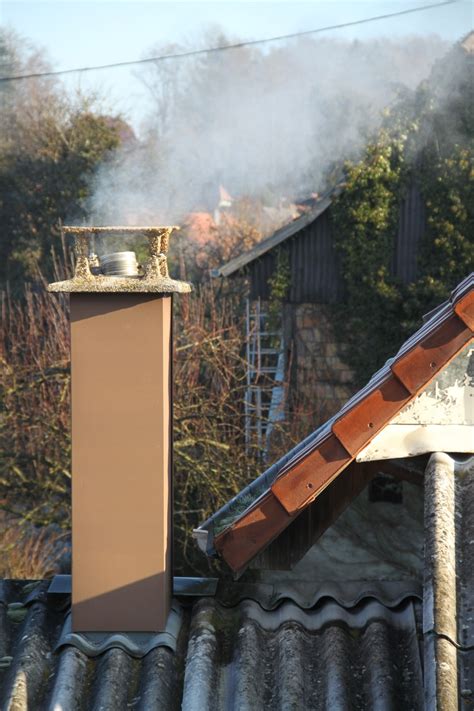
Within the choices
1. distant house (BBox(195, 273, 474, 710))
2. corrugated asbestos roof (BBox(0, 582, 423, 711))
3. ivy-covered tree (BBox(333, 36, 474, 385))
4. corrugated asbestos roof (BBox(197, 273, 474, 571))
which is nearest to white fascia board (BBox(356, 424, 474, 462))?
distant house (BBox(195, 273, 474, 710))

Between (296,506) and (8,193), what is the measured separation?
18486mm

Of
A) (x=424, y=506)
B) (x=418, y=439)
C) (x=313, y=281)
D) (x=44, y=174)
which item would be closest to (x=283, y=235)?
(x=313, y=281)

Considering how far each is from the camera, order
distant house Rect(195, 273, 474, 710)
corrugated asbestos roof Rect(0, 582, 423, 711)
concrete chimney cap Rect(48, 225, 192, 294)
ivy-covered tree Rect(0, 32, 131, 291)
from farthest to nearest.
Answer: ivy-covered tree Rect(0, 32, 131, 291)
concrete chimney cap Rect(48, 225, 192, 294)
corrugated asbestos roof Rect(0, 582, 423, 711)
distant house Rect(195, 273, 474, 710)

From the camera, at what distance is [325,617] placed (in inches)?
150

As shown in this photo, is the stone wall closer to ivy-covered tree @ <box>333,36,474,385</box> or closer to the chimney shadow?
ivy-covered tree @ <box>333,36,474,385</box>

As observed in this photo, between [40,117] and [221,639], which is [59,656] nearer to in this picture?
[221,639]

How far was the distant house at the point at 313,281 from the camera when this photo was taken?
14117 mm

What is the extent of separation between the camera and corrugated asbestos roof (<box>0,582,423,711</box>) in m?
3.27

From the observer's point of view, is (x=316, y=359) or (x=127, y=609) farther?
(x=316, y=359)

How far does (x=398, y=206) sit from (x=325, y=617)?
35.9 ft

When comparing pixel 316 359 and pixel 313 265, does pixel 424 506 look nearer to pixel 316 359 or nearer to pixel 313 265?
pixel 316 359

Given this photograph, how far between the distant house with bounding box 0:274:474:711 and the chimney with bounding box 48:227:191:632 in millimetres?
214

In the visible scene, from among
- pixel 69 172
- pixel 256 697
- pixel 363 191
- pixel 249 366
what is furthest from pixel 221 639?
pixel 69 172

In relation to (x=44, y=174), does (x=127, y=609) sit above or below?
below
